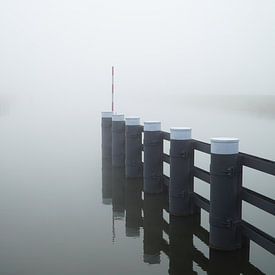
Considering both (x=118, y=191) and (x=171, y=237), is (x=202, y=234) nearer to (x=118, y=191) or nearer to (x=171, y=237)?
(x=171, y=237)

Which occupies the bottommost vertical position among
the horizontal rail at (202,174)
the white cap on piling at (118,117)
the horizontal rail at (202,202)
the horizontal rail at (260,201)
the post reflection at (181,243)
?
the post reflection at (181,243)

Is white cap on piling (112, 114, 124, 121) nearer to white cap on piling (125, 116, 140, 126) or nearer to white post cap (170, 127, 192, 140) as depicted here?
white cap on piling (125, 116, 140, 126)

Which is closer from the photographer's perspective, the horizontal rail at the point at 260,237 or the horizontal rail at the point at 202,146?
the horizontal rail at the point at 260,237

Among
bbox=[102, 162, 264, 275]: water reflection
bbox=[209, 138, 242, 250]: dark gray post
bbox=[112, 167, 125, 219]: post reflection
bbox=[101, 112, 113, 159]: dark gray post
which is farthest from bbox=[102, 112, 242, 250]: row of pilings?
bbox=[101, 112, 113, 159]: dark gray post

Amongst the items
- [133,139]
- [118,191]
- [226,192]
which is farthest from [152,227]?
[133,139]

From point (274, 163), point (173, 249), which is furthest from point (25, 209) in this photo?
point (274, 163)

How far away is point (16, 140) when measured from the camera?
18.6 m

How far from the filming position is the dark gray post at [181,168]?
709 centimetres

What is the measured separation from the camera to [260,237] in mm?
5363

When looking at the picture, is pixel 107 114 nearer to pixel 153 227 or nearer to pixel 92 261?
pixel 153 227

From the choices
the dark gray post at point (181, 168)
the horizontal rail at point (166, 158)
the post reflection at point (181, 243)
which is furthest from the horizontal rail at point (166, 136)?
the post reflection at point (181, 243)

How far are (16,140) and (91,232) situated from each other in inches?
499

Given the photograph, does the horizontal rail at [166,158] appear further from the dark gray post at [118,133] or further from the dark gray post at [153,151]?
the dark gray post at [118,133]

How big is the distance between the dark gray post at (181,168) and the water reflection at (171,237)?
1.08ft
